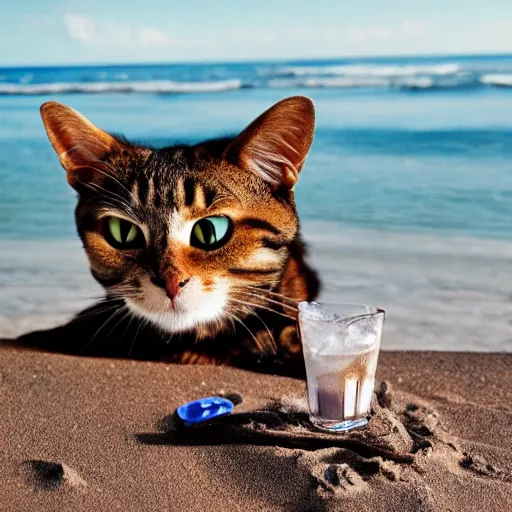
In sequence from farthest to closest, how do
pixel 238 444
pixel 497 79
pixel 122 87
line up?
pixel 497 79, pixel 122 87, pixel 238 444

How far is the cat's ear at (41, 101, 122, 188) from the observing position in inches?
64.5

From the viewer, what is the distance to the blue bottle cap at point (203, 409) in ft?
5.02

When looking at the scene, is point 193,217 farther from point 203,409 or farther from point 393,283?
point 393,283

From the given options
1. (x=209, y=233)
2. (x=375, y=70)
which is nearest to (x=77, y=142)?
(x=209, y=233)

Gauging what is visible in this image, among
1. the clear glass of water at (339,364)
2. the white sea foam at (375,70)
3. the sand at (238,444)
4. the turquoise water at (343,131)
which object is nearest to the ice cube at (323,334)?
the clear glass of water at (339,364)

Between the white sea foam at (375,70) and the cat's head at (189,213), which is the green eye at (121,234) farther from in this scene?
the white sea foam at (375,70)

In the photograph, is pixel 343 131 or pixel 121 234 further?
pixel 343 131

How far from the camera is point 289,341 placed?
5.93 feet

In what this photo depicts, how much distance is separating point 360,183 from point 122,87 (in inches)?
91.1

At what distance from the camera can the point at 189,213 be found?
5.21 ft

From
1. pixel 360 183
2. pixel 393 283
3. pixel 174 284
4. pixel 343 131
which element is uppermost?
pixel 174 284

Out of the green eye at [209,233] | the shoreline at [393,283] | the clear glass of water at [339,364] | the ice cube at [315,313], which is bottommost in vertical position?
the shoreline at [393,283]

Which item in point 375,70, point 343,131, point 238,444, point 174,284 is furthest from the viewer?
point 375,70

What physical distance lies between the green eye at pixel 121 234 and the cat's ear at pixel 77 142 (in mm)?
107
